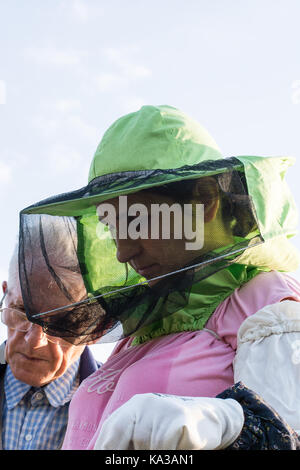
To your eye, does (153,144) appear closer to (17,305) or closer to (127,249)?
(127,249)

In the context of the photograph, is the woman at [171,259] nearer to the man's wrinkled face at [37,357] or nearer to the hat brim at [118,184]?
the hat brim at [118,184]

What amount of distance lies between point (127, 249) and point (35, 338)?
5.98ft

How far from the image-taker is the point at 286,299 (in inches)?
84.5

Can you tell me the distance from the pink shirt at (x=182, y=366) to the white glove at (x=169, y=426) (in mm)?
578

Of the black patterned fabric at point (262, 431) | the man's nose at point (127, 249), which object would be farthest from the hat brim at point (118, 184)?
the black patterned fabric at point (262, 431)

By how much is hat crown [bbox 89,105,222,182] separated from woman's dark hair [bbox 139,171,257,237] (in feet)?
0.39

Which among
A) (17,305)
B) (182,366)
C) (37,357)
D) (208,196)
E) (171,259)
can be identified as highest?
(208,196)

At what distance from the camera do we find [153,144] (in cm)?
259

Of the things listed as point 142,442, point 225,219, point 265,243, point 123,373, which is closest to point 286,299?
point 265,243

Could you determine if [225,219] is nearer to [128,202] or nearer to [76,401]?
[128,202]

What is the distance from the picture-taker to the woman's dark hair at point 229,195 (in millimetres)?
2369

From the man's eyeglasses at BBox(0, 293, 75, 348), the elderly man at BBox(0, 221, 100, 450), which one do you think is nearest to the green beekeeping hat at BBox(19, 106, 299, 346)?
the elderly man at BBox(0, 221, 100, 450)

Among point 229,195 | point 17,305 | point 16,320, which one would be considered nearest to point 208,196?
point 229,195

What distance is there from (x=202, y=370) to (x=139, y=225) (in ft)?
2.20
